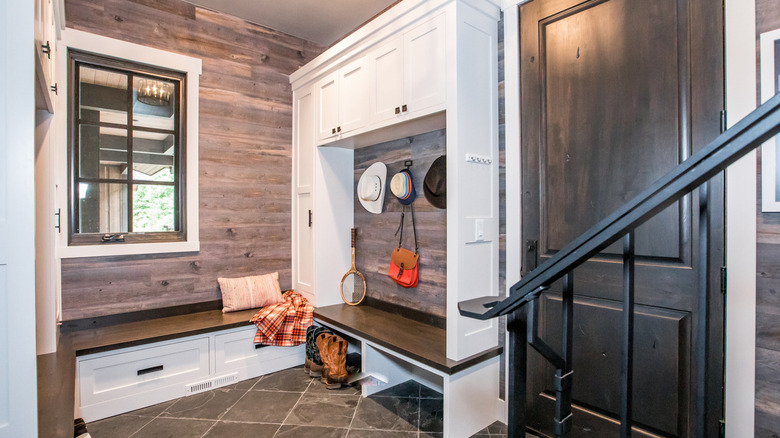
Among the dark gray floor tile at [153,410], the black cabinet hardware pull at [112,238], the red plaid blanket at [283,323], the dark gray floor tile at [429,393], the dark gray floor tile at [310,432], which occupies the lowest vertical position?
the dark gray floor tile at [153,410]

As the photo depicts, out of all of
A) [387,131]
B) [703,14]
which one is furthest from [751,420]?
[387,131]

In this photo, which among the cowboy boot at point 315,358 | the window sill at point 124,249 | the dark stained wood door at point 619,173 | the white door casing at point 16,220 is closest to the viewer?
the white door casing at point 16,220

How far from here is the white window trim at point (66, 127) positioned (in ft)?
8.70

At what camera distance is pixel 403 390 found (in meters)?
2.83

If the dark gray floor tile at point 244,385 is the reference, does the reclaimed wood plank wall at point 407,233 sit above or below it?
above

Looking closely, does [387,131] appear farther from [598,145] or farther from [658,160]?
[658,160]

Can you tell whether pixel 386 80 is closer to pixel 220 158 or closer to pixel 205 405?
pixel 220 158

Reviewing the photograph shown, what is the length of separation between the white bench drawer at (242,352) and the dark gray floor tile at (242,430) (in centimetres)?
59

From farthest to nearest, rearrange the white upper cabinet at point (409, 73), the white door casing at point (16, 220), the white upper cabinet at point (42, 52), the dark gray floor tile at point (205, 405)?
the dark gray floor tile at point (205, 405)
the white upper cabinet at point (409, 73)
the white upper cabinet at point (42, 52)
the white door casing at point (16, 220)

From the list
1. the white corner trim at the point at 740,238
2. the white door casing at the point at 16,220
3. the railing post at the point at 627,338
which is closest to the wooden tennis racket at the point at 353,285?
the white door casing at the point at 16,220

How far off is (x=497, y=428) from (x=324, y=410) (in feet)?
3.49

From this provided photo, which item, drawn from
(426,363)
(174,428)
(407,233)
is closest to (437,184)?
(407,233)

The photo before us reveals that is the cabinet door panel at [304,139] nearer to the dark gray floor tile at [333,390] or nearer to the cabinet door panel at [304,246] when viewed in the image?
the cabinet door panel at [304,246]

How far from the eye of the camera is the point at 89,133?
9.32ft
